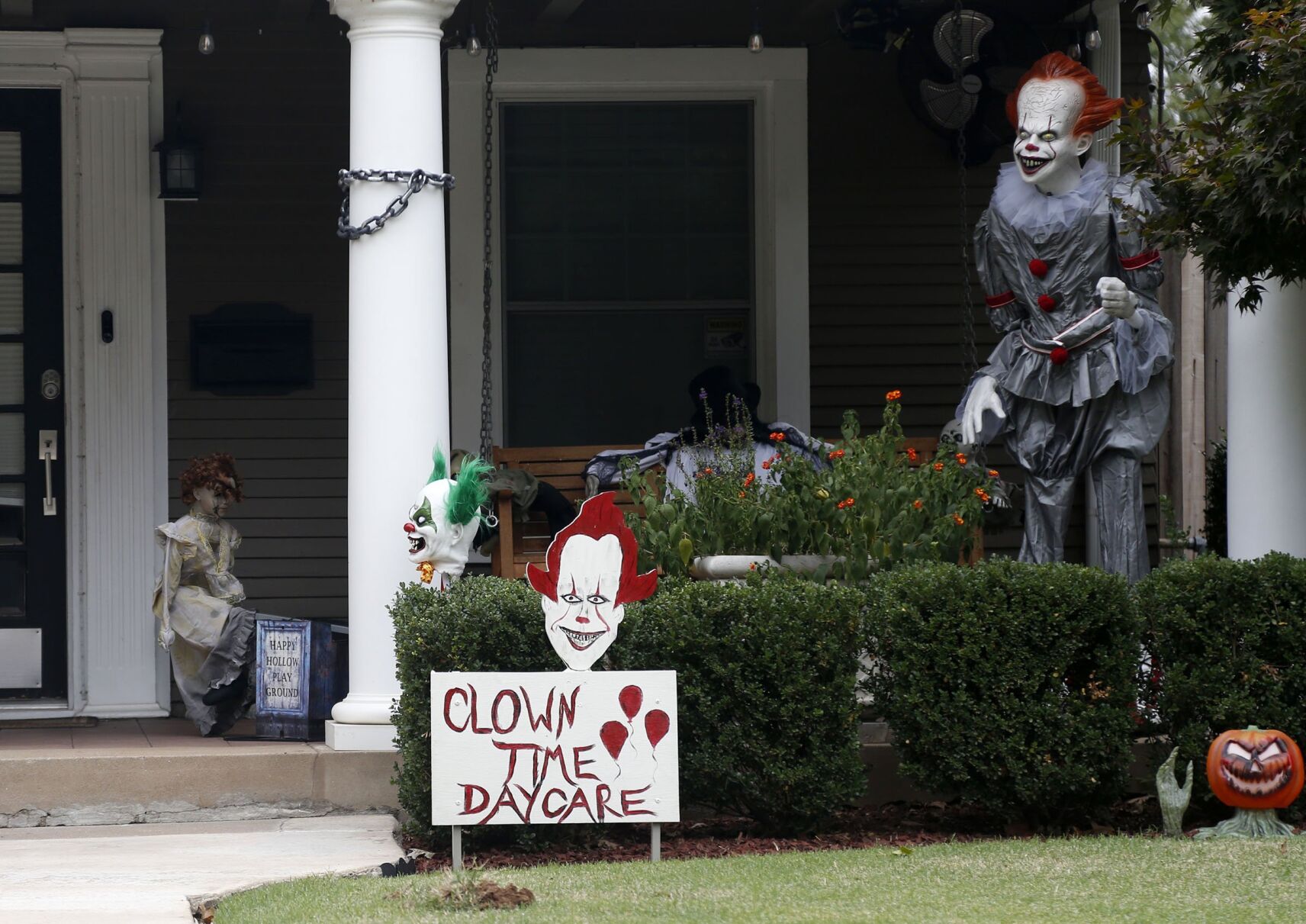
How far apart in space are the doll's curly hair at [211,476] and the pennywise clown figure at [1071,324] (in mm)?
3292

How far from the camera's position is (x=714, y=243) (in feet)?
30.4

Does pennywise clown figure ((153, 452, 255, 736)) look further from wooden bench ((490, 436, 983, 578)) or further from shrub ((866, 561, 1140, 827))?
shrub ((866, 561, 1140, 827))

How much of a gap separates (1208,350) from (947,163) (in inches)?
187

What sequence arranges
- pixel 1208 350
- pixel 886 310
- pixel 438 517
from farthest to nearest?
pixel 1208 350
pixel 886 310
pixel 438 517

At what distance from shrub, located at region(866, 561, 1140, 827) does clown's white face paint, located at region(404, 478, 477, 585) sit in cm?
162

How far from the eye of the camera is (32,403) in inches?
333

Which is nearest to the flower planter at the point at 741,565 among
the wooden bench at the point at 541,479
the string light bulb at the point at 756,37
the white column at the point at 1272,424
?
the wooden bench at the point at 541,479

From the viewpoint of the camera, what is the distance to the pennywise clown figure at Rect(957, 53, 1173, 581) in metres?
7.16

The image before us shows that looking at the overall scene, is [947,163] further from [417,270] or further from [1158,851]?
[1158,851]

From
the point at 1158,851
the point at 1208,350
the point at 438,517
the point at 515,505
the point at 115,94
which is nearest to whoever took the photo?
the point at 1158,851

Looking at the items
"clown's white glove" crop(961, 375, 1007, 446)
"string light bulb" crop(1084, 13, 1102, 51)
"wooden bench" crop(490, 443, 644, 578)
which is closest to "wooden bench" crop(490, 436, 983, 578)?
"wooden bench" crop(490, 443, 644, 578)

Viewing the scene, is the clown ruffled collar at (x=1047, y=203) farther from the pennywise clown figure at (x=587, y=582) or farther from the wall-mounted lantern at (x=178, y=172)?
the wall-mounted lantern at (x=178, y=172)

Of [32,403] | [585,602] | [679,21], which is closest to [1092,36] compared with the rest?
[679,21]

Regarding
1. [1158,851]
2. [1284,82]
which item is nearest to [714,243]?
[1284,82]
